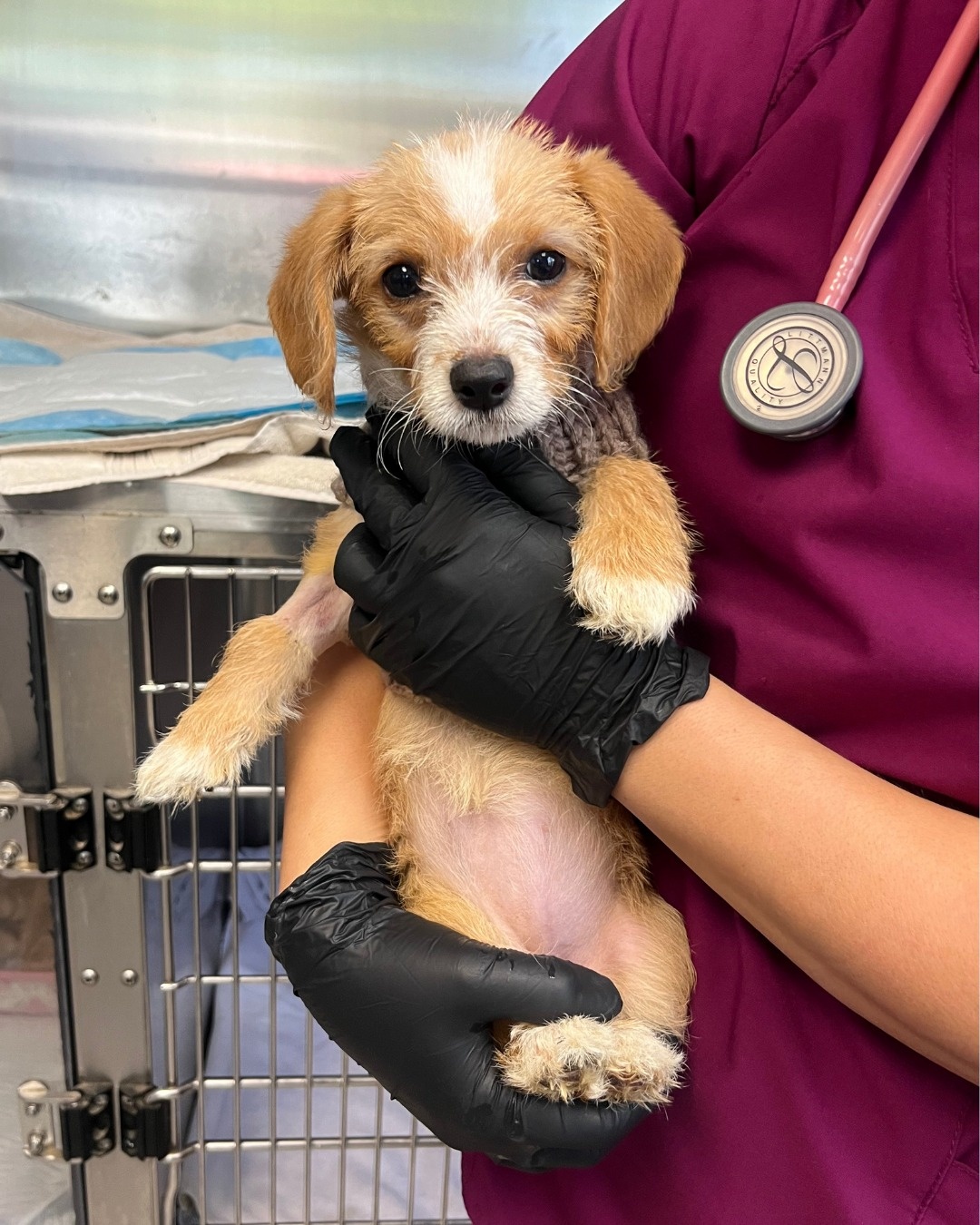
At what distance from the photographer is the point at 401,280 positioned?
1.19m

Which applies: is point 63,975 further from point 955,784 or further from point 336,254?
point 955,784

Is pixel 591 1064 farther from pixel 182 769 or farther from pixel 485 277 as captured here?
pixel 485 277

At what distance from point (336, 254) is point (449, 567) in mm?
540

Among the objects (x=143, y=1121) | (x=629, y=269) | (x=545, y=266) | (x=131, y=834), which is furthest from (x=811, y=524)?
(x=143, y=1121)

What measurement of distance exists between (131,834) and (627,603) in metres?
0.92

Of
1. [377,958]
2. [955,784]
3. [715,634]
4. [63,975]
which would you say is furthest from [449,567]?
[63,975]

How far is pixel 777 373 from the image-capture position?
890 mm

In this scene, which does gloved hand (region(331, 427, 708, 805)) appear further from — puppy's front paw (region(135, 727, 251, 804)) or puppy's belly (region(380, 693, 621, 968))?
puppy's front paw (region(135, 727, 251, 804))

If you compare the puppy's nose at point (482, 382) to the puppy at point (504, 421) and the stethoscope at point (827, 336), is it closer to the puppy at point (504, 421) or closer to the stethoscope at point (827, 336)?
the puppy at point (504, 421)

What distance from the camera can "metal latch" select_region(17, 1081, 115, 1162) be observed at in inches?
57.6

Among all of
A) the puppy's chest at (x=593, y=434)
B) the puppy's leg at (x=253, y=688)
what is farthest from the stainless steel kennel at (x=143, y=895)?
the puppy's chest at (x=593, y=434)

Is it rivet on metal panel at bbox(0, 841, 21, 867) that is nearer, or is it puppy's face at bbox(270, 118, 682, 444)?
puppy's face at bbox(270, 118, 682, 444)

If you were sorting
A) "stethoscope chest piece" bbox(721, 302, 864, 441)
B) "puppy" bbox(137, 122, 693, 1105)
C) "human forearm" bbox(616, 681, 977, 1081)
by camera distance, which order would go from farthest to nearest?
"puppy" bbox(137, 122, 693, 1105) < "stethoscope chest piece" bbox(721, 302, 864, 441) < "human forearm" bbox(616, 681, 977, 1081)

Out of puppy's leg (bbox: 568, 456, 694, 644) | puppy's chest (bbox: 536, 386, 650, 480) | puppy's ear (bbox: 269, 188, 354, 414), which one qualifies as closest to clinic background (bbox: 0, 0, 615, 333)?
puppy's ear (bbox: 269, 188, 354, 414)
